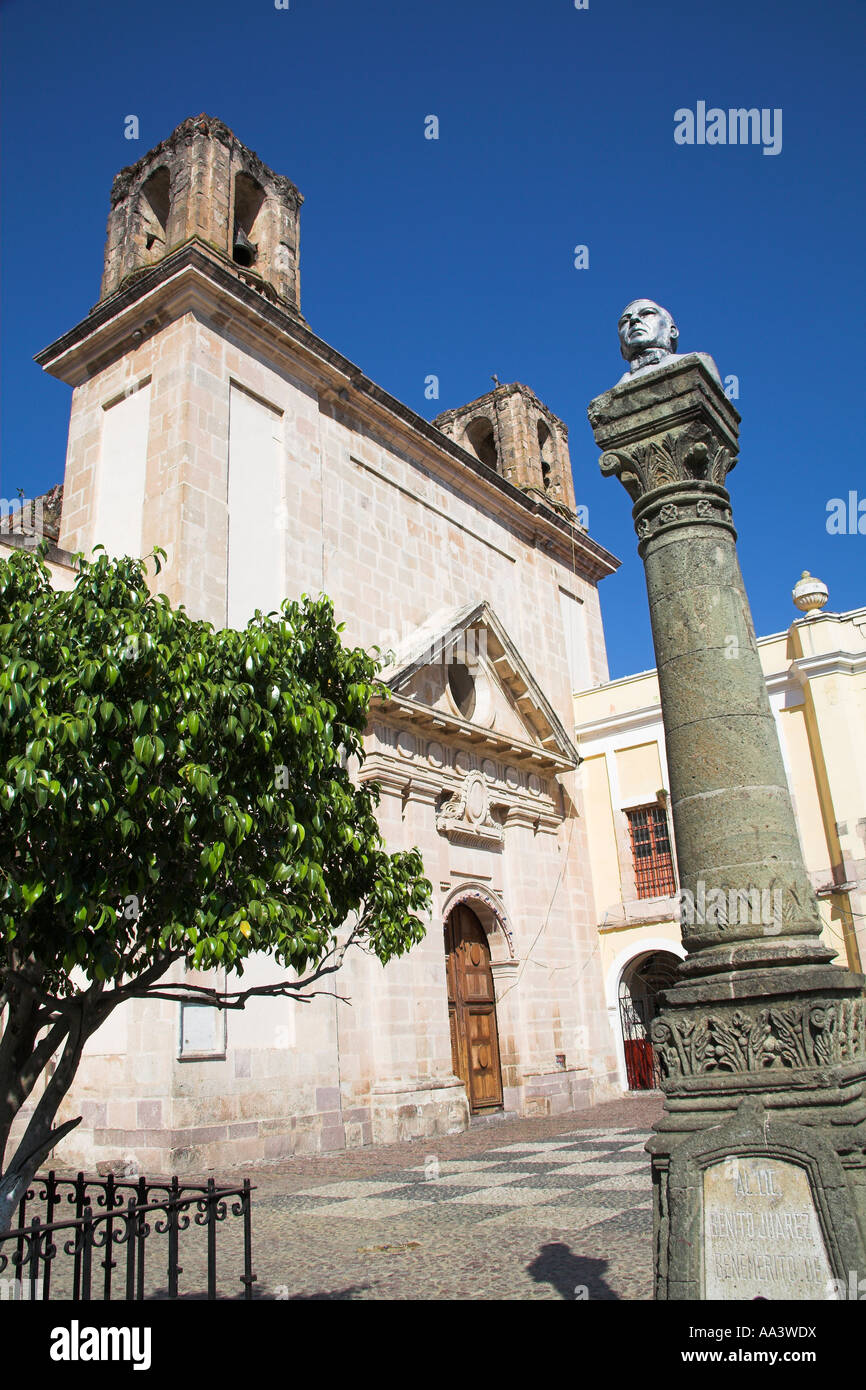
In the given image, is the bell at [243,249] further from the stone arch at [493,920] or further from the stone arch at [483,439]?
the stone arch at [493,920]

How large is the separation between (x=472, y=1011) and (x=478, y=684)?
17.4ft

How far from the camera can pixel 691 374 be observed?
16.6ft

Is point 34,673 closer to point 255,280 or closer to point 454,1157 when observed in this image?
point 454,1157

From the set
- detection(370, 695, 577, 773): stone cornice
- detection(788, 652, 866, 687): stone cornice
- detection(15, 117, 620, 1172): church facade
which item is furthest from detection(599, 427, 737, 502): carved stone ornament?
detection(788, 652, 866, 687): stone cornice

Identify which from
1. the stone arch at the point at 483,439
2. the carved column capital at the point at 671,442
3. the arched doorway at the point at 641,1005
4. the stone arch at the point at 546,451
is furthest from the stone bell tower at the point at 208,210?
the arched doorway at the point at 641,1005

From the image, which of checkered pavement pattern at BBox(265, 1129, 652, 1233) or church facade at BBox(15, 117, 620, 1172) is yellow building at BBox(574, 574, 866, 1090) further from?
checkered pavement pattern at BBox(265, 1129, 652, 1233)

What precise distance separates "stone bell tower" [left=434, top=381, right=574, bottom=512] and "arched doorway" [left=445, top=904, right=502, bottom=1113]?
10042mm

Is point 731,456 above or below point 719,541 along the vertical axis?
above

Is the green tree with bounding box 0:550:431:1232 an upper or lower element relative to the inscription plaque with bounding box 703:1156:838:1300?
upper

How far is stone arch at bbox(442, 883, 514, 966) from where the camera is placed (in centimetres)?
1594

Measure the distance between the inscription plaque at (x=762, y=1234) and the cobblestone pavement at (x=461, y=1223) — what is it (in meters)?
1.46

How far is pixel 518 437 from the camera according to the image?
72.9 feet
